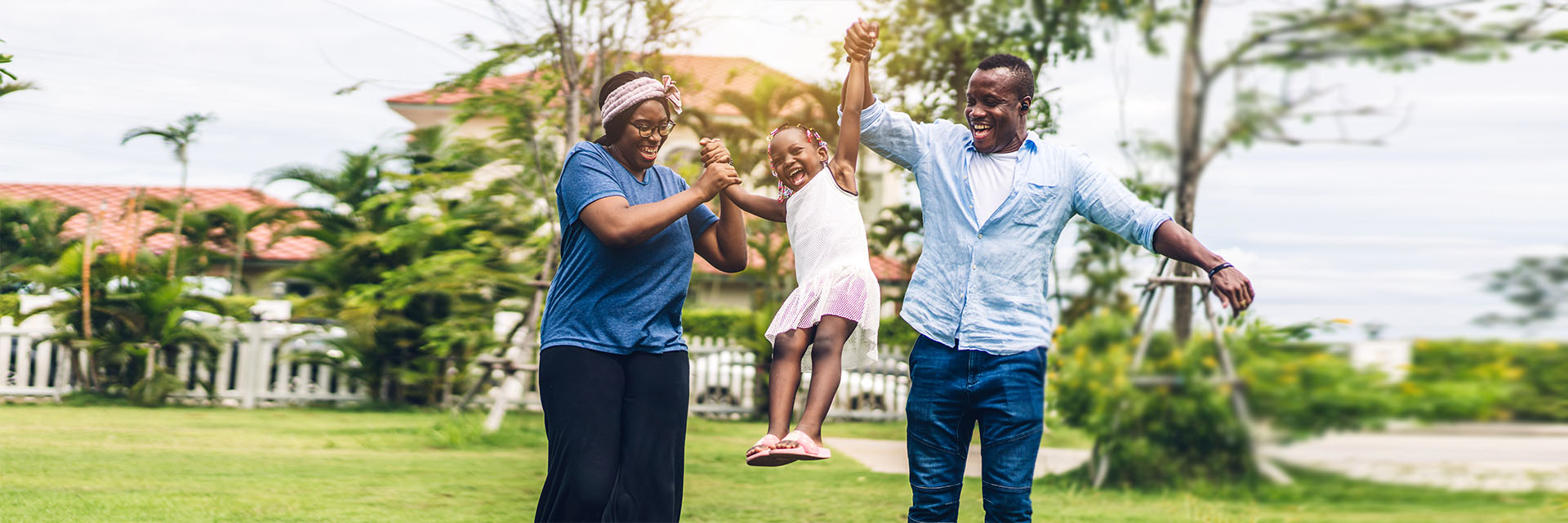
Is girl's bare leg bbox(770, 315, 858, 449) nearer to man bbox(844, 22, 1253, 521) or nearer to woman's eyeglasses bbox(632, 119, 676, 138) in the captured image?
man bbox(844, 22, 1253, 521)

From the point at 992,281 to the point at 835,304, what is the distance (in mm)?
537

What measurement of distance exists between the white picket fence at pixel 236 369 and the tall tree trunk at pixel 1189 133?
11.0 m

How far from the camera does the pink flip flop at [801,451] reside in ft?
12.1

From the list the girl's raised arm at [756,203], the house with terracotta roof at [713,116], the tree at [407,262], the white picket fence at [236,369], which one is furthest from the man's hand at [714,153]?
the white picket fence at [236,369]

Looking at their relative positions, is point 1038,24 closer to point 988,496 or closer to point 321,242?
point 988,496

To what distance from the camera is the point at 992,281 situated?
12.8ft

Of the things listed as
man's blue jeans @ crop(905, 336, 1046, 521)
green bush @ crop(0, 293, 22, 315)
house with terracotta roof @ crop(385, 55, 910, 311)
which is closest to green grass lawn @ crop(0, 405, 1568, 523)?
house with terracotta roof @ crop(385, 55, 910, 311)

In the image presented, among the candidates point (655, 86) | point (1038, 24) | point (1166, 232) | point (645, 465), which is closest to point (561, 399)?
point (645, 465)

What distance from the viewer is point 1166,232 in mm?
3764

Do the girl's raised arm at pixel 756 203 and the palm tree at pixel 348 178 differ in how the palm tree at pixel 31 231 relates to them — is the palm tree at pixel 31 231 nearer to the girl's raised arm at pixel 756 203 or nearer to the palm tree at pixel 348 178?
the palm tree at pixel 348 178

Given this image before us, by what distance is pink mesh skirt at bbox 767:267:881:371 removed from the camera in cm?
402

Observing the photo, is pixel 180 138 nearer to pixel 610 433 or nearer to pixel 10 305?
pixel 10 305

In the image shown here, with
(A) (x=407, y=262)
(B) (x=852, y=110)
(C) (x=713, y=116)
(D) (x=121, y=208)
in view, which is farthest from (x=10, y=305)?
(B) (x=852, y=110)

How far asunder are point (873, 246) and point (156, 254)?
1168cm
